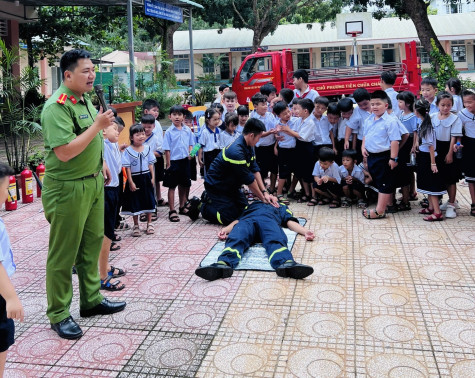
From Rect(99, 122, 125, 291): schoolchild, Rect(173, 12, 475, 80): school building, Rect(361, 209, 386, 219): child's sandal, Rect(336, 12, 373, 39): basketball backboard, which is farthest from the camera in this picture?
Rect(173, 12, 475, 80): school building

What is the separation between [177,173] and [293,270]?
260 centimetres

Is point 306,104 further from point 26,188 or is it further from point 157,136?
point 26,188

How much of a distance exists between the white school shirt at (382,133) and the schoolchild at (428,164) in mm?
290

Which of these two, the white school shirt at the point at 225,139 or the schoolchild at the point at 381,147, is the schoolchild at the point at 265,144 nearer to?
the white school shirt at the point at 225,139

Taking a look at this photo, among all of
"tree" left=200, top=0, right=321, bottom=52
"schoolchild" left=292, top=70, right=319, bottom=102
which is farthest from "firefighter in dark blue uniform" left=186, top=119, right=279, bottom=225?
"tree" left=200, top=0, right=321, bottom=52

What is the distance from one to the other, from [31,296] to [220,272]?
1458 millimetres

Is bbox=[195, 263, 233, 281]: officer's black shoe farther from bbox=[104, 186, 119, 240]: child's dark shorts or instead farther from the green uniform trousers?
the green uniform trousers

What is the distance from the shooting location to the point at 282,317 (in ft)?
11.4

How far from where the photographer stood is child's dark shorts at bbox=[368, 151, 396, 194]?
5.70 m

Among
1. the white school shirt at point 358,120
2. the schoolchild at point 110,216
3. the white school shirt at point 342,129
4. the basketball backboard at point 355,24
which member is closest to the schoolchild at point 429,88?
the white school shirt at point 358,120

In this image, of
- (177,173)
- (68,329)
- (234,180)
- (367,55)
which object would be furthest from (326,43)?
(68,329)

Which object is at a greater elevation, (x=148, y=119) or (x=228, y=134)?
(x=148, y=119)

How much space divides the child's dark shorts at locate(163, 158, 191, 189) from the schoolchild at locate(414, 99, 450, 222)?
8.78ft

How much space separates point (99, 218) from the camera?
3.52m
